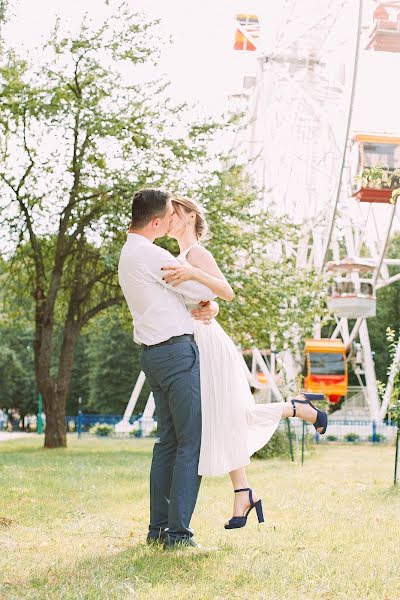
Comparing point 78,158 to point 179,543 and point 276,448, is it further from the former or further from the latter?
point 179,543

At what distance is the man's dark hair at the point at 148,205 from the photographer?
5250mm

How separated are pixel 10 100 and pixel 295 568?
706 inches

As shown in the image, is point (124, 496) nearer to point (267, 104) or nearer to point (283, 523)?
point (283, 523)

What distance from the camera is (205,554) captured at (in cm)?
479


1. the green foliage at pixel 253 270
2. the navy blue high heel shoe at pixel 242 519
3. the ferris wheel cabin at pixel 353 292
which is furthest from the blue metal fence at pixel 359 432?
the navy blue high heel shoe at pixel 242 519

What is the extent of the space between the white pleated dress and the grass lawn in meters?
0.47

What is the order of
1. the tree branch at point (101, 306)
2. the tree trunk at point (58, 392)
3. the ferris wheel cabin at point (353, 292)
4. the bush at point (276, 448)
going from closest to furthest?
1. the bush at point (276, 448)
2. the tree branch at point (101, 306)
3. the tree trunk at point (58, 392)
4. the ferris wheel cabin at point (353, 292)

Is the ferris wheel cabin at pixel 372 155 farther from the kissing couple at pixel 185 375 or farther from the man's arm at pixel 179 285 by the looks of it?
the man's arm at pixel 179 285

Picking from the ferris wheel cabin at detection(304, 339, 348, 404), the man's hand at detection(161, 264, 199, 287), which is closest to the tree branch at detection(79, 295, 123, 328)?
the man's hand at detection(161, 264, 199, 287)

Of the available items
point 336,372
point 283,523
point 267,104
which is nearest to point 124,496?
point 283,523

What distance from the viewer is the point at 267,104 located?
113ft

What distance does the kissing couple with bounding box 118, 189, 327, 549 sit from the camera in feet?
16.7

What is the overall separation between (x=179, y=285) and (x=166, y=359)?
15.5 inches

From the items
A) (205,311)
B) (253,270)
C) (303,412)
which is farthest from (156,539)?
(253,270)
